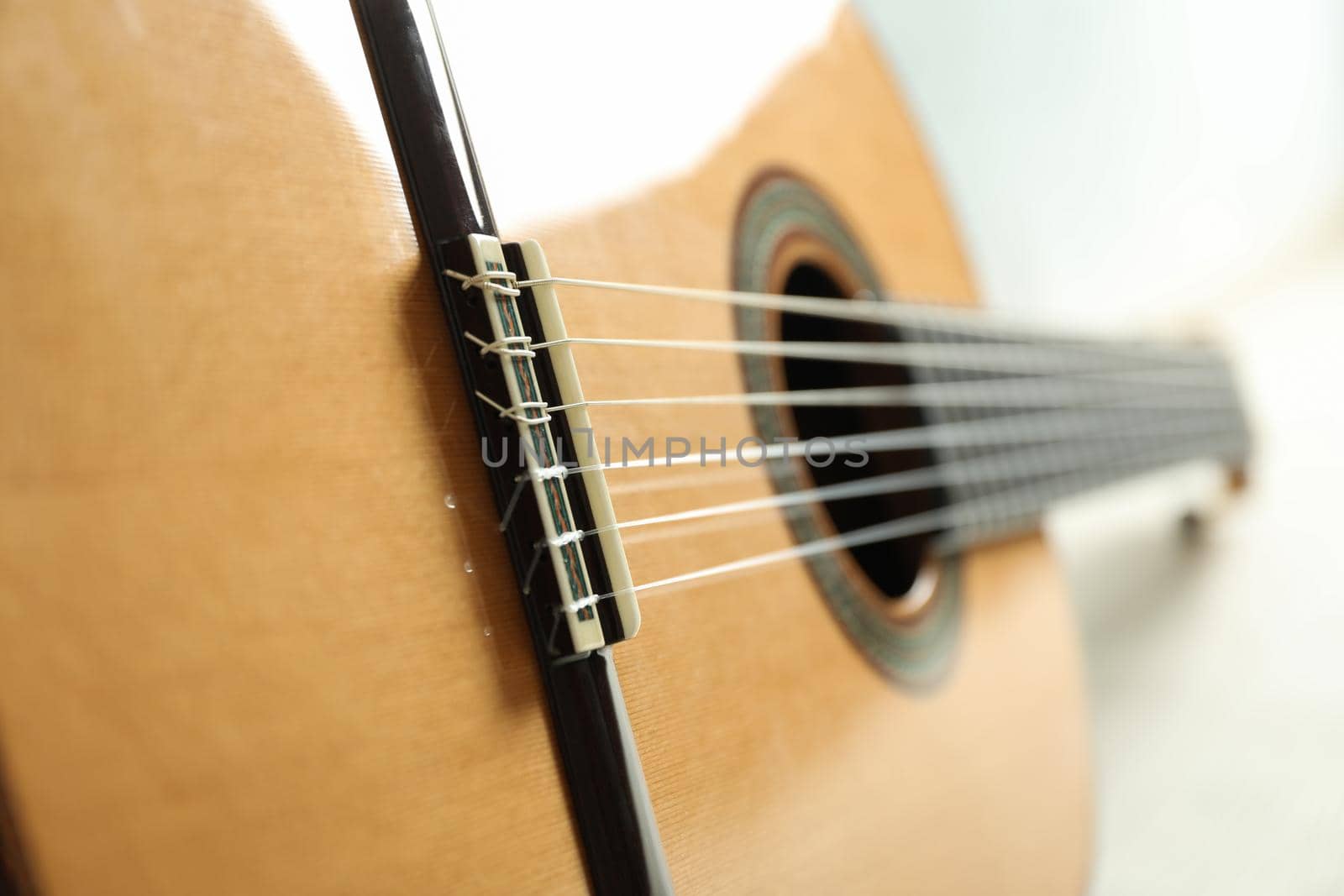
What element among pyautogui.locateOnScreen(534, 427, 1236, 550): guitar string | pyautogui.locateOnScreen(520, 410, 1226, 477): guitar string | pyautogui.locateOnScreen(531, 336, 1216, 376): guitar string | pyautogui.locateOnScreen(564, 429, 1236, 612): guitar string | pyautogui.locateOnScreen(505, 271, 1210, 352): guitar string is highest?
pyautogui.locateOnScreen(505, 271, 1210, 352): guitar string

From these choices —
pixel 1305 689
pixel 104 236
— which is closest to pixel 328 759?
pixel 104 236

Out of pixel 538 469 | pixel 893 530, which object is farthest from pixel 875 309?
pixel 538 469

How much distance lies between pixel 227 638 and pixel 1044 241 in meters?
1.17

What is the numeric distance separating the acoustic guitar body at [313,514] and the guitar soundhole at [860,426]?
165mm

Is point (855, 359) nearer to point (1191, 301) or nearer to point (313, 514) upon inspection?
point (313, 514)

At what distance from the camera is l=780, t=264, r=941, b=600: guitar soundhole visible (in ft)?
2.46

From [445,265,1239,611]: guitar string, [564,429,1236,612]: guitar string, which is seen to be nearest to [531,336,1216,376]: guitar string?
[445,265,1239,611]: guitar string

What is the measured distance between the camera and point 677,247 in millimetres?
586

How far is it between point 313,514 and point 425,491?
49 millimetres

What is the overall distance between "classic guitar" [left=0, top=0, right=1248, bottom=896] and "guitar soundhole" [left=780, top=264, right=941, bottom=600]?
6 centimetres

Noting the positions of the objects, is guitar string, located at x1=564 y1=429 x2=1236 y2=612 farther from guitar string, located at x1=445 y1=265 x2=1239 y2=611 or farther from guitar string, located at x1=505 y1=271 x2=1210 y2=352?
guitar string, located at x1=505 y1=271 x2=1210 y2=352

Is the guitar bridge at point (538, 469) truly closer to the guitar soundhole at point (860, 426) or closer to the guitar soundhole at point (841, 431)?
the guitar soundhole at point (841, 431)

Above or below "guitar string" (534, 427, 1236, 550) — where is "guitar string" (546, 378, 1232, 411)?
above

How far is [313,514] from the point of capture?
1.23 ft
